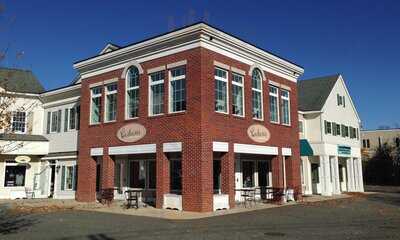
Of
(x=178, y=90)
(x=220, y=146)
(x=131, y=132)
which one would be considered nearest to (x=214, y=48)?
(x=178, y=90)

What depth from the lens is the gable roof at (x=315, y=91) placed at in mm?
32562

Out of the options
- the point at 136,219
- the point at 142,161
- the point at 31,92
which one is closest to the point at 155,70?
the point at 142,161

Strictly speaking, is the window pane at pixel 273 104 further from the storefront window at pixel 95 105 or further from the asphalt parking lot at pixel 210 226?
the storefront window at pixel 95 105

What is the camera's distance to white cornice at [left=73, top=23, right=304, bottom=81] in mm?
18578

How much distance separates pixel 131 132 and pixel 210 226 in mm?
9105

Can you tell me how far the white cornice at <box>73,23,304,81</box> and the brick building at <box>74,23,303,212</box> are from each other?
0.05 metres

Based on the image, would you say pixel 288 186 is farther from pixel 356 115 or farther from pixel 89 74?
pixel 356 115

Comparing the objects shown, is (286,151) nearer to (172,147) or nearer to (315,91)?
(172,147)

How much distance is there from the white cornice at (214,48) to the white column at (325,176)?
27.9 ft

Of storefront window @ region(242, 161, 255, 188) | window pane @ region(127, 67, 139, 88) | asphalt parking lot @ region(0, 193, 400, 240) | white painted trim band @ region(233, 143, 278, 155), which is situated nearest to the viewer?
asphalt parking lot @ region(0, 193, 400, 240)

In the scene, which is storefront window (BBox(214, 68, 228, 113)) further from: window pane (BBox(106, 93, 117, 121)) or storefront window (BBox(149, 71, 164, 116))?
window pane (BBox(106, 93, 117, 121))

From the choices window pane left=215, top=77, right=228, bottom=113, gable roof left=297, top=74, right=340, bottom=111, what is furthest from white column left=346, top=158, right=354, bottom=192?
window pane left=215, top=77, right=228, bottom=113

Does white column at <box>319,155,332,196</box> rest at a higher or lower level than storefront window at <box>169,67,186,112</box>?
lower

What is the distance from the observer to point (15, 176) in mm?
28484
